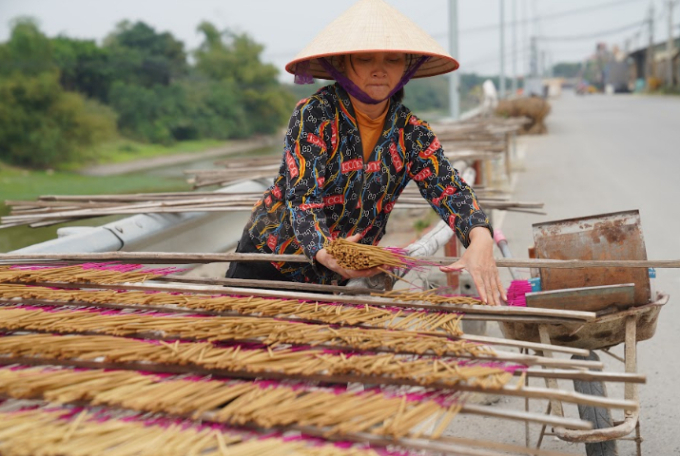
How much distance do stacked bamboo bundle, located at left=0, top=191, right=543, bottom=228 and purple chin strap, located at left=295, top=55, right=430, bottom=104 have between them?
1229 mm

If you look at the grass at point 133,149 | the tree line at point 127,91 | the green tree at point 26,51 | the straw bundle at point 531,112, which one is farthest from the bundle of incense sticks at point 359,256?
the straw bundle at point 531,112

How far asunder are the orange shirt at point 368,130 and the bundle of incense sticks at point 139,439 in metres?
1.31

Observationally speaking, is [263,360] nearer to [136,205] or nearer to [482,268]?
[482,268]

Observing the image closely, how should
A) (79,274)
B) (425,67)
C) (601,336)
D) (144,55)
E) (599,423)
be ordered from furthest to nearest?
1. (144,55)
2. (425,67)
3. (601,336)
4. (599,423)
5. (79,274)

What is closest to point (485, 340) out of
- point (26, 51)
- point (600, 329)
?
point (600, 329)

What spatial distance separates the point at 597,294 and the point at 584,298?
43 millimetres

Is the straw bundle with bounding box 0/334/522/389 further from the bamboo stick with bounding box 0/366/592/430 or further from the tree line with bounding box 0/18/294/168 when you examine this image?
the tree line with bounding box 0/18/294/168

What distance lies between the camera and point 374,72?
2334mm

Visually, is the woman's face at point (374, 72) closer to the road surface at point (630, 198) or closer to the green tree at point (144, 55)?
the road surface at point (630, 198)

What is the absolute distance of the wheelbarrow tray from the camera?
7.63ft

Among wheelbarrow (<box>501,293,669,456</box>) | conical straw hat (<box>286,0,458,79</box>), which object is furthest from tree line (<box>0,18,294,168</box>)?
wheelbarrow (<box>501,293,669,456</box>)

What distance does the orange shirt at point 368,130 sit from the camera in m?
2.38

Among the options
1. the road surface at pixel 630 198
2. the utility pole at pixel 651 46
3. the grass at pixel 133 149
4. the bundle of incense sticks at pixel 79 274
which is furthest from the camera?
the utility pole at pixel 651 46

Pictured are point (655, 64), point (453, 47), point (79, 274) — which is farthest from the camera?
point (655, 64)
